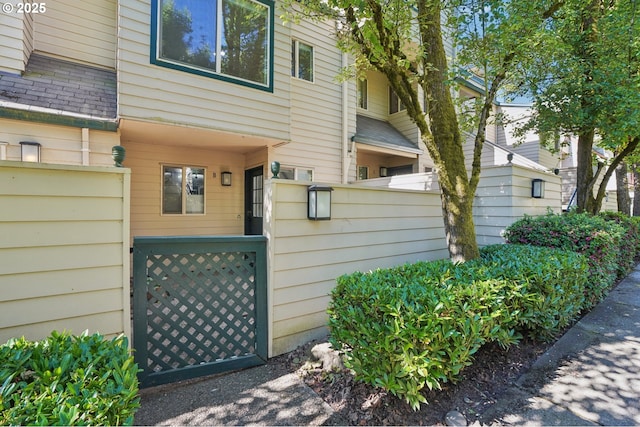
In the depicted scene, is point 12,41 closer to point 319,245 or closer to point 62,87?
point 62,87

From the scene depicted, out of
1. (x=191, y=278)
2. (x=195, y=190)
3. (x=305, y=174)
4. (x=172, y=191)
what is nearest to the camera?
(x=191, y=278)

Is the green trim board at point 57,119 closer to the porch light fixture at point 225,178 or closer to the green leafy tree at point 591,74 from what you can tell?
the porch light fixture at point 225,178

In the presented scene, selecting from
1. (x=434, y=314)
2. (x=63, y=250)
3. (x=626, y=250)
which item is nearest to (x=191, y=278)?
(x=63, y=250)

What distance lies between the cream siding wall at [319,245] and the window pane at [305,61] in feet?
14.8

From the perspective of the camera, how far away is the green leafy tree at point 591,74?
5.28m

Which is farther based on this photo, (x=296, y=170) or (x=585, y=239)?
(x=296, y=170)

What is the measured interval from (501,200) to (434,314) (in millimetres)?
4224

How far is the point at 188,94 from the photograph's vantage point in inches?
203

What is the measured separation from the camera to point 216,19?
208 inches

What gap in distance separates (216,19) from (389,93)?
673 cm

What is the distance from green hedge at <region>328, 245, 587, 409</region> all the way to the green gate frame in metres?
0.96

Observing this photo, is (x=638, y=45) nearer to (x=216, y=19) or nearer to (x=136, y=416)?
(x=216, y=19)

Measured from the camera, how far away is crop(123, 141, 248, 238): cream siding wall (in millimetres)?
6035

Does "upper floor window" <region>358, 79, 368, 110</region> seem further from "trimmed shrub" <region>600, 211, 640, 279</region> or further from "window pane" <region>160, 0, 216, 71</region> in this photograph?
"trimmed shrub" <region>600, 211, 640, 279</region>
